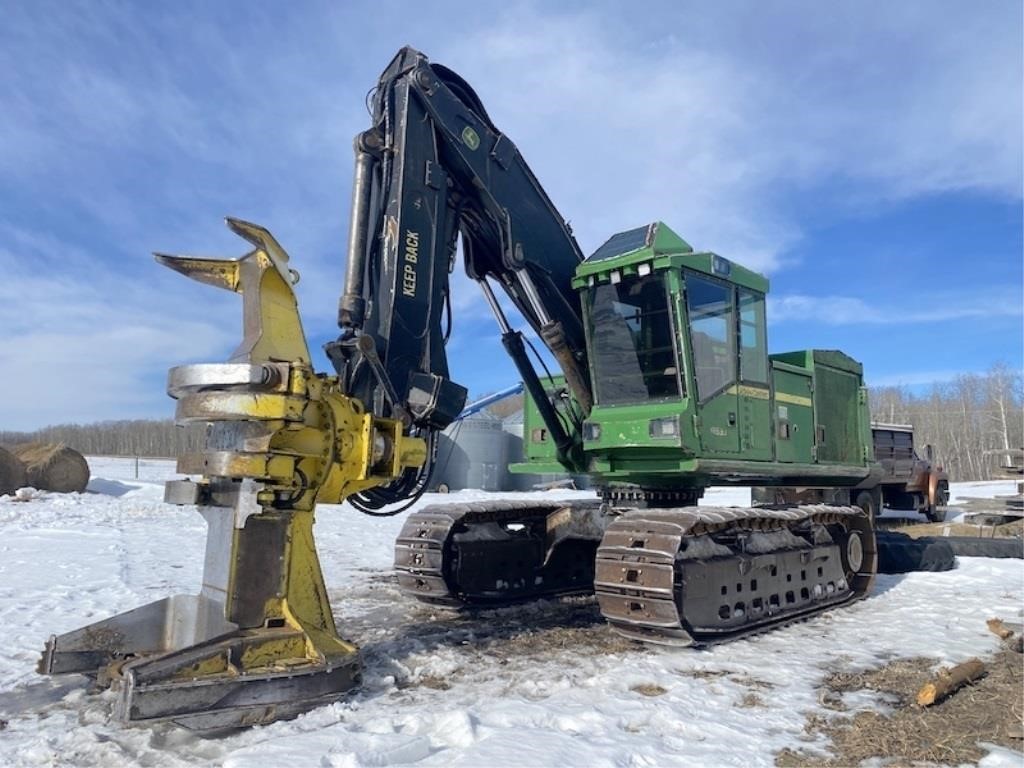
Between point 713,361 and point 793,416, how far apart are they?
1.65 m

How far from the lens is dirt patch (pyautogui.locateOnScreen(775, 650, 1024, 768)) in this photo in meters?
3.82

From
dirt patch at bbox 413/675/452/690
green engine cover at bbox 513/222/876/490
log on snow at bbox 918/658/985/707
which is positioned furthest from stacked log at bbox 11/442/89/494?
log on snow at bbox 918/658/985/707

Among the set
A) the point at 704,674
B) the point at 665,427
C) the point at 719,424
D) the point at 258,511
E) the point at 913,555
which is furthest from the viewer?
the point at 913,555

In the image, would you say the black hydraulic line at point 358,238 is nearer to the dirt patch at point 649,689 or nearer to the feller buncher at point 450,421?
the feller buncher at point 450,421

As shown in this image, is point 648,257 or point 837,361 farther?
point 837,361

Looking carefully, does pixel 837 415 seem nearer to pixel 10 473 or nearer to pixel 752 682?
pixel 752 682

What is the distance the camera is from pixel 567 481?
3791 centimetres

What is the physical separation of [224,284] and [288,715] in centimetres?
258

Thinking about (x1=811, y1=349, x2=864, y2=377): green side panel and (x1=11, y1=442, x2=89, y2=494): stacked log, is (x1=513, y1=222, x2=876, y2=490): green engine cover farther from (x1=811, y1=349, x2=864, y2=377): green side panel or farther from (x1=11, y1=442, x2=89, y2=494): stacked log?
(x1=11, y1=442, x2=89, y2=494): stacked log

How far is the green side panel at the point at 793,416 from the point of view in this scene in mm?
7793

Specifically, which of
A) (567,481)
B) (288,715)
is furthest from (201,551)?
(567,481)

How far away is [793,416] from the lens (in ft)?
26.5

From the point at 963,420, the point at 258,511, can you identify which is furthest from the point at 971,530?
the point at 963,420

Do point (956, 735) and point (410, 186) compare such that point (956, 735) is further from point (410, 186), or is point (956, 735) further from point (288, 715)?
point (410, 186)
